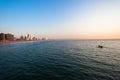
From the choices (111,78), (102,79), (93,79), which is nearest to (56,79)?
(93,79)

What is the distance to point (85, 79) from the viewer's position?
17.2 metres

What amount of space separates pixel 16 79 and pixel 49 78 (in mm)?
6757

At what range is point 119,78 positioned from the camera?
1741cm

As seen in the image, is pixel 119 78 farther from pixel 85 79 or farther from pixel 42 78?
pixel 42 78

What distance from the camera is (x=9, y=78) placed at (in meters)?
17.7

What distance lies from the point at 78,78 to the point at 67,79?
Answer: 2427 millimetres

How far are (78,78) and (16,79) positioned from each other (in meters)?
12.8

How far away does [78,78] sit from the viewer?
17.7 metres

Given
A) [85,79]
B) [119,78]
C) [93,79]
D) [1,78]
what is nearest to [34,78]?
[1,78]

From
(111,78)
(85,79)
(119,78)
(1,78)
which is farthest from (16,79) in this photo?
(119,78)

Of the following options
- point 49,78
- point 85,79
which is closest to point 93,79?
point 85,79

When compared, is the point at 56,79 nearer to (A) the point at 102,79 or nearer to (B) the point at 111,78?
(A) the point at 102,79

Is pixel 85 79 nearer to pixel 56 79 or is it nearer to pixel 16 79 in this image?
pixel 56 79

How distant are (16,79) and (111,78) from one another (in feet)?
64.5
